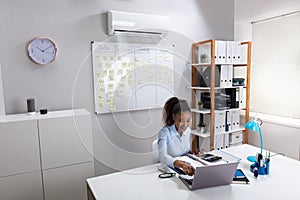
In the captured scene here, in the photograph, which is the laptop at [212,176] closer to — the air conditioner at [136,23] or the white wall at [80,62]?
the white wall at [80,62]

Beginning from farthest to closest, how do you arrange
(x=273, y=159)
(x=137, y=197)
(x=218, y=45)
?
(x=218, y=45)
(x=273, y=159)
(x=137, y=197)

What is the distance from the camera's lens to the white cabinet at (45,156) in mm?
1719

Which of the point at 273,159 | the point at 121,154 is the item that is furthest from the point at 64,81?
the point at 273,159

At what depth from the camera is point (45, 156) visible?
5.99 ft

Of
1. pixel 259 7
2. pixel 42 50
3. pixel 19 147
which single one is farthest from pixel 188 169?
pixel 259 7

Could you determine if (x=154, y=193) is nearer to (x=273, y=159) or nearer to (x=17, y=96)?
(x=273, y=159)

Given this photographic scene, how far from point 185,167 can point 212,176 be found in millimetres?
222

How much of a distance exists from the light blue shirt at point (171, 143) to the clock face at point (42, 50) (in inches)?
49.6

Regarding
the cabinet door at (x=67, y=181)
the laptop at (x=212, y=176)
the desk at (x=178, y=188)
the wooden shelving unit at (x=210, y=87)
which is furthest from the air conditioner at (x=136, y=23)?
the laptop at (x=212, y=176)

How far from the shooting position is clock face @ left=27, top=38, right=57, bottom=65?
2035mm

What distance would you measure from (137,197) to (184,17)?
7.67 ft

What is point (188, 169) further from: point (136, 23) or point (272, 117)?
point (272, 117)

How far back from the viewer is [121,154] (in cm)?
257

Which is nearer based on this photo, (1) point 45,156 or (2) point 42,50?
(1) point 45,156
